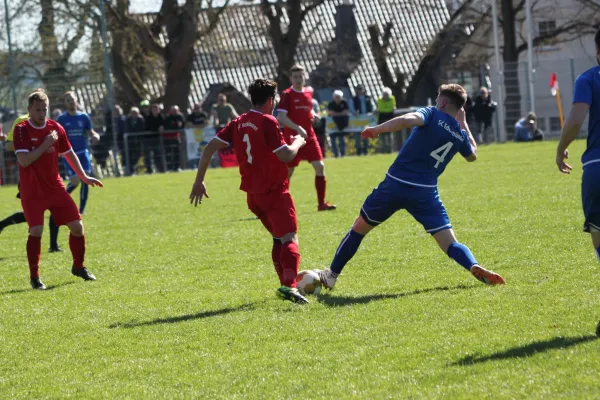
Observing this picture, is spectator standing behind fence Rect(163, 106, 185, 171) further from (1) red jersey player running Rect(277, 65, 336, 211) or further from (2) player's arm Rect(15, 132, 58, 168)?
(2) player's arm Rect(15, 132, 58, 168)

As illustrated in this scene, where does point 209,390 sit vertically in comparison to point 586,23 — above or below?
below

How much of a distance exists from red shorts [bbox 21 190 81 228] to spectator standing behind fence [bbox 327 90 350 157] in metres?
18.7

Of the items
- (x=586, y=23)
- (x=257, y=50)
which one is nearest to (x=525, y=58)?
(x=586, y=23)

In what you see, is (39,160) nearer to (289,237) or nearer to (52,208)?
(52,208)

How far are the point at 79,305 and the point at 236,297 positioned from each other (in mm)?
1269

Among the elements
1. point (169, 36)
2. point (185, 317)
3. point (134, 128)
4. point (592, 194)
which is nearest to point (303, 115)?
point (185, 317)

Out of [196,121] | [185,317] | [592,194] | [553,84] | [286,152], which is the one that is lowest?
[185,317]

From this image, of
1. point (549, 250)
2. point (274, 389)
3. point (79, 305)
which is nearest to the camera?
point (274, 389)

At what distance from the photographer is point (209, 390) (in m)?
5.16

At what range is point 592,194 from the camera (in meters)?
5.54

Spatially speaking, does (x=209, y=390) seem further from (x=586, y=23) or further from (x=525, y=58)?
(x=525, y=58)

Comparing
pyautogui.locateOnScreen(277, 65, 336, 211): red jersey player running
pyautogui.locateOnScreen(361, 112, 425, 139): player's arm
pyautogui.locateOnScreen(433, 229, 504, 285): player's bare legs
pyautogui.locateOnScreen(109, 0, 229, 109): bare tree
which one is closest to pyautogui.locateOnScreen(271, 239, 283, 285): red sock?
pyautogui.locateOnScreen(433, 229, 504, 285): player's bare legs

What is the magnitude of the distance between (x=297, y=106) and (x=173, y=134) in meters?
13.6

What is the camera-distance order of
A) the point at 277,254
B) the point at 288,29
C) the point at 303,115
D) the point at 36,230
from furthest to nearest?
the point at 288,29 < the point at 303,115 < the point at 36,230 < the point at 277,254
